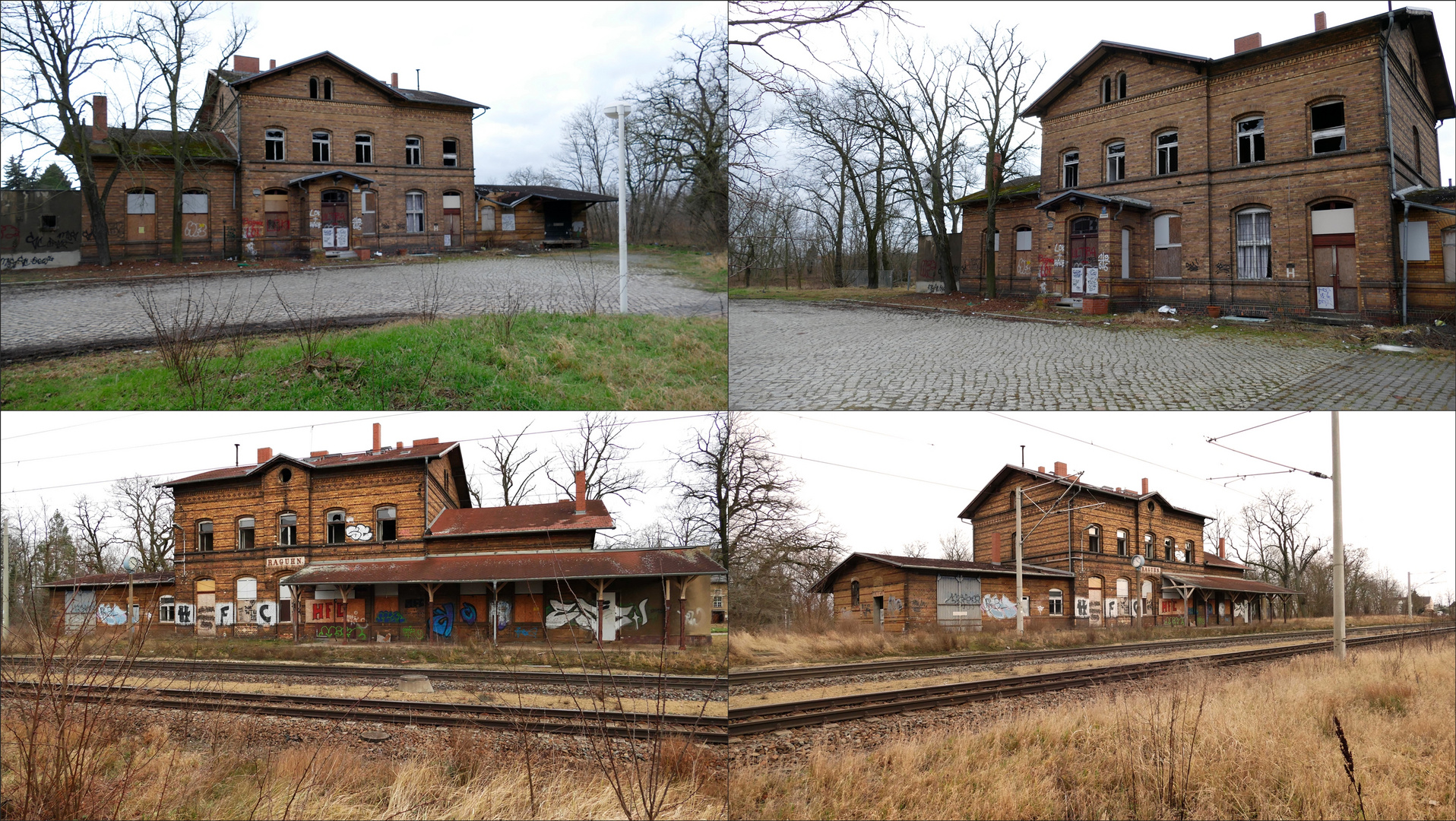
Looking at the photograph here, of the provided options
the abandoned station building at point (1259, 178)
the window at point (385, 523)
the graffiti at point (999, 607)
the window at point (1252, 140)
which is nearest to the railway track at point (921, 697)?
the graffiti at point (999, 607)

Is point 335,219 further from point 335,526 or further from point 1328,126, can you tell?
point 1328,126

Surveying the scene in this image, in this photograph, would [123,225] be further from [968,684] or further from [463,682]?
[968,684]

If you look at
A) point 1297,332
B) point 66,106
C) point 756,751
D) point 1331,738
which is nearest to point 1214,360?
point 1297,332

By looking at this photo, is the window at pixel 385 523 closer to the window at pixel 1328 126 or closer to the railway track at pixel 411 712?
the railway track at pixel 411 712

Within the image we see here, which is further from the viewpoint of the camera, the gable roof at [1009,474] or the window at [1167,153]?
the window at [1167,153]

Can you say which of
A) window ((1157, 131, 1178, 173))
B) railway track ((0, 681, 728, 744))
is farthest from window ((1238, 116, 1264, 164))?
railway track ((0, 681, 728, 744))

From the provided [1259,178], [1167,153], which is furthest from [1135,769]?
[1167,153]

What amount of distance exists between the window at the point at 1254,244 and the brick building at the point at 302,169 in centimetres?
2246

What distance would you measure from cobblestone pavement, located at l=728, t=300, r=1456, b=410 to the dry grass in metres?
3.54

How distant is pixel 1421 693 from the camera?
39.8 ft

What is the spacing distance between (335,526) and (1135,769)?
42.0 ft

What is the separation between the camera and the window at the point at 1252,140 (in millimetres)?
20656

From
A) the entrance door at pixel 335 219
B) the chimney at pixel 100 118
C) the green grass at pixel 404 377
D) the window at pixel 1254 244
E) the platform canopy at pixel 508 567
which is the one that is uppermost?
the chimney at pixel 100 118

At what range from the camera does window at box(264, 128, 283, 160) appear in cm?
2455
